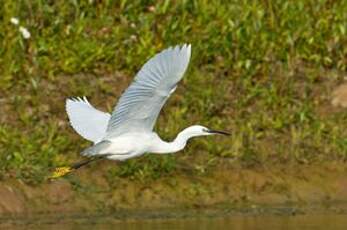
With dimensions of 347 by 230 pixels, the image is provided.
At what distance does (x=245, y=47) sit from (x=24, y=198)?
2.69 metres

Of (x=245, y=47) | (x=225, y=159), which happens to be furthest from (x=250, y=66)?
(x=225, y=159)

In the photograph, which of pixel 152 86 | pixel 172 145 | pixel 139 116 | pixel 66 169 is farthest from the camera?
pixel 66 169

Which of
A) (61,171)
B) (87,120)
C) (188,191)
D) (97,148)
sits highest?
(87,120)

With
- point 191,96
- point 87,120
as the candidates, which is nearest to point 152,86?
point 87,120

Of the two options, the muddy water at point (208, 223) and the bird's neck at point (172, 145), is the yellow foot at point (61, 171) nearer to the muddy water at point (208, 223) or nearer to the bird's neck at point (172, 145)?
the muddy water at point (208, 223)

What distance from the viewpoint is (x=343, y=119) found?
12.1m

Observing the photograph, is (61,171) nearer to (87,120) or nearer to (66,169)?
Result: (66,169)

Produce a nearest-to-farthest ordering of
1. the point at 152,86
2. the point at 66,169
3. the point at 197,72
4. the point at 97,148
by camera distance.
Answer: the point at 152,86 < the point at 97,148 < the point at 66,169 < the point at 197,72

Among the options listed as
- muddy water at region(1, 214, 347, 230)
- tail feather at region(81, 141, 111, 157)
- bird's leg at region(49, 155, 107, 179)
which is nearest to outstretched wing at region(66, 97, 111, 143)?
bird's leg at region(49, 155, 107, 179)

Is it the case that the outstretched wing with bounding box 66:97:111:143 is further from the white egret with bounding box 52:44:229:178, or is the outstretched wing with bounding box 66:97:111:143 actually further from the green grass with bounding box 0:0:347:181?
the green grass with bounding box 0:0:347:181

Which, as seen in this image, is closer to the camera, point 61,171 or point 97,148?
point 97,148

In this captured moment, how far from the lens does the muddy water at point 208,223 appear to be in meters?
9.91

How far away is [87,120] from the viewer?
10.4 meters

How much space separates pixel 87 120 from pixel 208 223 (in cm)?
109
